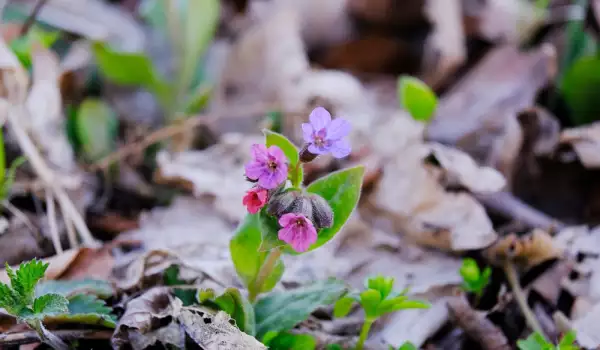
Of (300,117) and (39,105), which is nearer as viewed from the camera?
(39,105)

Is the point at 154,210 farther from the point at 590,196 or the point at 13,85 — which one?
the point at 590,196

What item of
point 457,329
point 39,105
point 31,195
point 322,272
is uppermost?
point 39,105

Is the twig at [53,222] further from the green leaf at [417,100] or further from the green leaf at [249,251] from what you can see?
the green leaf at [417,100]

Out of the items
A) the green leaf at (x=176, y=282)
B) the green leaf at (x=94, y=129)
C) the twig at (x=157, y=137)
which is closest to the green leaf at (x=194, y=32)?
the twig at (x=157, y=137)

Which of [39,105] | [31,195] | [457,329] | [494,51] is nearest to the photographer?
[457,329]

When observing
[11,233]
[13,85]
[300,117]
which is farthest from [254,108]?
[11,233]
